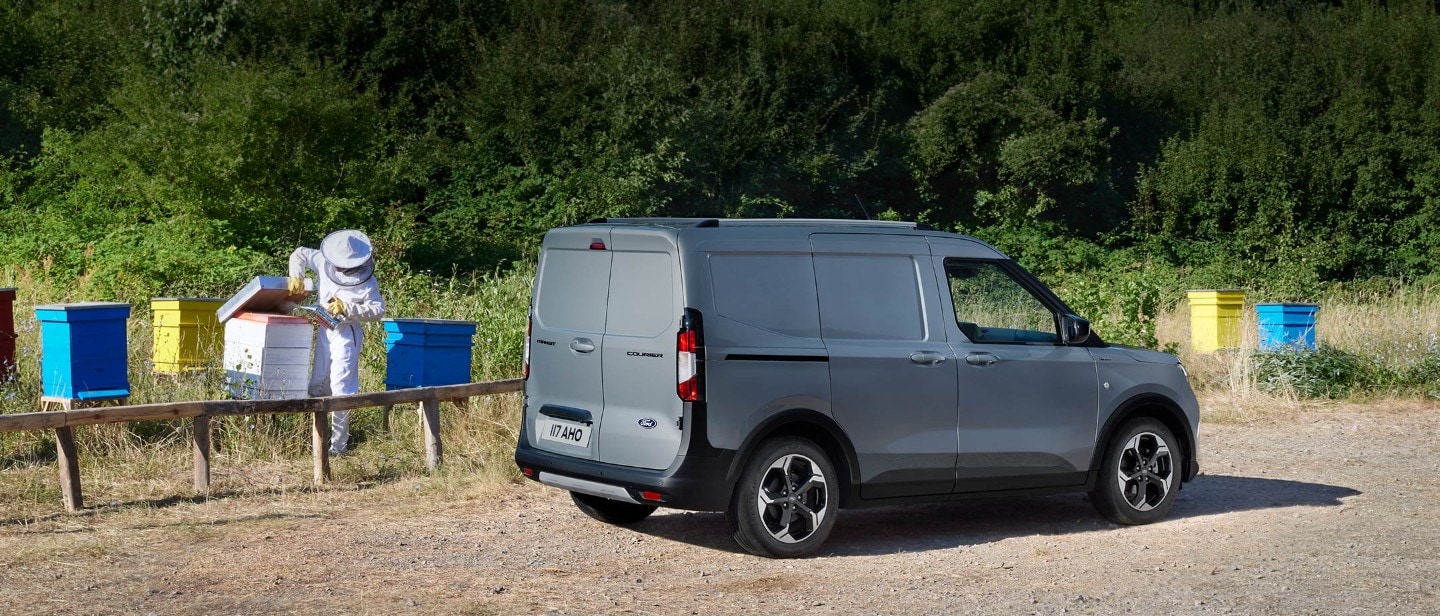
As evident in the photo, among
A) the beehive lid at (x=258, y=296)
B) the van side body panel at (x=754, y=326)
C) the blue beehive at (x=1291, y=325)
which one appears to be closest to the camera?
the van side body panel at (x=754, y=326)

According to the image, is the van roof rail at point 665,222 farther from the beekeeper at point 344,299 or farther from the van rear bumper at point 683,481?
the beekeeper at point 344,299

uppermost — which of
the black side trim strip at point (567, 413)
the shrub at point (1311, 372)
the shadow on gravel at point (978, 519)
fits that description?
the black side trim strip at point (567, 413)

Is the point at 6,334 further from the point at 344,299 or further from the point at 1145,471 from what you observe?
the point at 1145,471

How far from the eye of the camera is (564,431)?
27.2 feet

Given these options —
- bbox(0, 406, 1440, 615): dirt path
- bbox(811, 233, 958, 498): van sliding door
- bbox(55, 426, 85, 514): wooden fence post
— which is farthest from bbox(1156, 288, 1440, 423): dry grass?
bbox(55, 426, 85, 514): wooden fence post

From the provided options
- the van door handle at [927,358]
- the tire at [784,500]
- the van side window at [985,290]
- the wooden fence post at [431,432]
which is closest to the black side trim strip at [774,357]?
the tire at [784,500]

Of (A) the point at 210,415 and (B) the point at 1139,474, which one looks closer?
(B) the point at 1139,474

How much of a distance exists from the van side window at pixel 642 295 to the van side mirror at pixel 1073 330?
2.74m

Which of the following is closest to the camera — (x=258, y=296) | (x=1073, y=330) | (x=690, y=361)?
(x=690, y=361)

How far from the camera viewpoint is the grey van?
303 inches

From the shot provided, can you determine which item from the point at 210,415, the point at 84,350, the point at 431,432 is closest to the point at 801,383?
the point at 431,432

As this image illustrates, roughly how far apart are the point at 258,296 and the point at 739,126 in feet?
81.7

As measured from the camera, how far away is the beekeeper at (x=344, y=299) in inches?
452

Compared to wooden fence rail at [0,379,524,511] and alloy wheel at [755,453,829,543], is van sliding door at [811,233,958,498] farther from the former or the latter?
wooden fence rail at [0,379,524,511]
